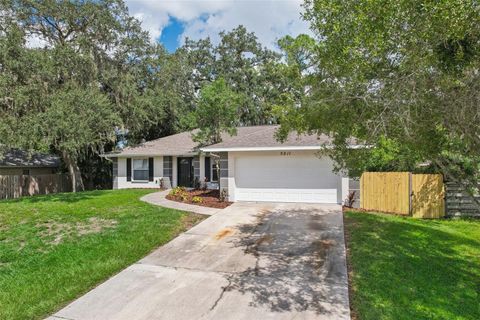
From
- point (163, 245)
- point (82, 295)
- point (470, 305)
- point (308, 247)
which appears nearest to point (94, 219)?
point (163, 245)

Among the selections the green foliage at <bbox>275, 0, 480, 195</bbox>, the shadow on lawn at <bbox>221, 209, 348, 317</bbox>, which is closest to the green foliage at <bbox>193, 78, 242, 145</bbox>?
the shadow on lawn at <bbox>221, 209, 348, 317</bbox>

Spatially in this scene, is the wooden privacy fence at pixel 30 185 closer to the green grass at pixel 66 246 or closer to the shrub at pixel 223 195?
the green grass at pixel 66 246

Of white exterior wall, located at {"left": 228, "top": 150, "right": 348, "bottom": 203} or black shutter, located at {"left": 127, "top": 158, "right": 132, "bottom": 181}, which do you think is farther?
black shutter, located at {"left": 127, "top": 158, "right": 132, "bottom": 181}

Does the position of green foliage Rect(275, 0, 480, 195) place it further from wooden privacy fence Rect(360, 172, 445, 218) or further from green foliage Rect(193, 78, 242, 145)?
green foliage Rect(193, 78, 242, 145)

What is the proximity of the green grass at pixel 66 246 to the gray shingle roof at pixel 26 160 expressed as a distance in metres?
10.5

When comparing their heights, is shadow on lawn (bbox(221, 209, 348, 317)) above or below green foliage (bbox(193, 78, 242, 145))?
below

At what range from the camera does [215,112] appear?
57.5 ft

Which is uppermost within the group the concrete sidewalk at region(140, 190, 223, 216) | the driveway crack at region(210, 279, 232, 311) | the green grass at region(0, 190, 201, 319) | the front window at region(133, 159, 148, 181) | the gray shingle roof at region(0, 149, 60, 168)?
the gray shingle roof at region(0, 149, 60, 168)

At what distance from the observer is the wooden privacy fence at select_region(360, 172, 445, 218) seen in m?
11.4

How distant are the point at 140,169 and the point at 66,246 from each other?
13475mm

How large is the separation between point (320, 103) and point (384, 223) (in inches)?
224

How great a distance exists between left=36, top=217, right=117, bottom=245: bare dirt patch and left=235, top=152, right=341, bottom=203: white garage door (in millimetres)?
5996

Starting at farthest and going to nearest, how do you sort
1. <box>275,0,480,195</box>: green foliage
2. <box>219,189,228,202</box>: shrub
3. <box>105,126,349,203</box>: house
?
<box>219,189,228,202</box>: shrub
<box>105,126,349,203</box>: house
<box>275,0,480,195</box>: green foliage

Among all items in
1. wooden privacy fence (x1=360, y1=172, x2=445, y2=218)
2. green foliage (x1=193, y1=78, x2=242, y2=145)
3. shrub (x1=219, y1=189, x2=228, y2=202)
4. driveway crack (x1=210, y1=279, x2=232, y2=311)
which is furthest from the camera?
green foliage (x1=193, y1=78, x2=242, y2=145)
